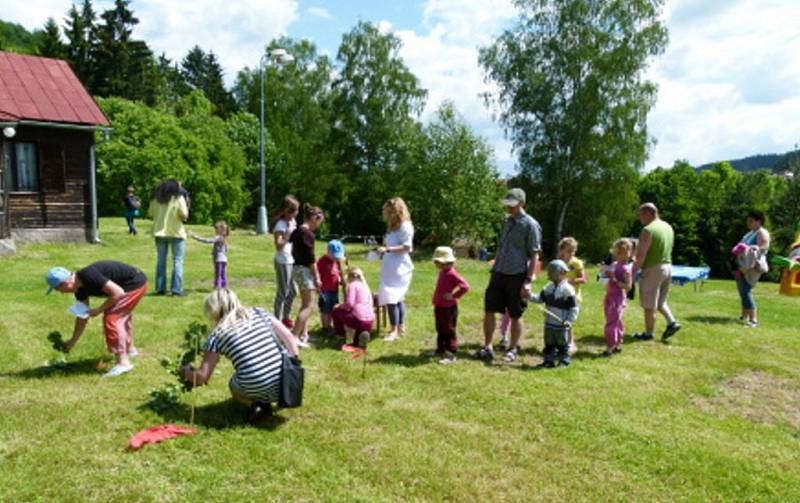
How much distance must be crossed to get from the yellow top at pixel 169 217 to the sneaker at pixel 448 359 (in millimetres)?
5332

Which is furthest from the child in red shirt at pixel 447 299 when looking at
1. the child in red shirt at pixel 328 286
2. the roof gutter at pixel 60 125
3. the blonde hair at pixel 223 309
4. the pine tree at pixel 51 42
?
the pine tree at pixel 51 42

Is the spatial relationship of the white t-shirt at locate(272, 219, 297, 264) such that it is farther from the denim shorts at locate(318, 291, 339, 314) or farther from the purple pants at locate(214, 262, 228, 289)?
the purple pants at locate(214, 262, 228, 289)

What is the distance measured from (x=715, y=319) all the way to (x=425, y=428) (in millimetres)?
7458

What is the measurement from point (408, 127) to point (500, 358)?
95.8 feet

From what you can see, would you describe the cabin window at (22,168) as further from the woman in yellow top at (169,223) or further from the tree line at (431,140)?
the tree line at (431,140)

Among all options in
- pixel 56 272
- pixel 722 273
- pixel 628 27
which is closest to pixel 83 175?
pixel 56 272

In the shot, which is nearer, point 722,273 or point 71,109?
point 71,109

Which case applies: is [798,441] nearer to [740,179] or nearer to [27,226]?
[27,226]

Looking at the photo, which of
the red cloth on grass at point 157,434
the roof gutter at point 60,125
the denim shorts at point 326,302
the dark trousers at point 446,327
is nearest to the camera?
the red cloth on grass at point 157,434

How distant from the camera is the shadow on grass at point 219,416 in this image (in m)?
5.06

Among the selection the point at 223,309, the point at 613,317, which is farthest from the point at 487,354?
the point at 223,309

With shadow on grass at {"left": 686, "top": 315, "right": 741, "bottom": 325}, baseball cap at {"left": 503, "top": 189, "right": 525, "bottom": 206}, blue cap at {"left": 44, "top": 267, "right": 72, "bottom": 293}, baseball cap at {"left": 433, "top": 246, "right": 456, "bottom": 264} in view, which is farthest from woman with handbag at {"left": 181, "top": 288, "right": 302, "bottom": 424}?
shadow on grass at {"left": 686, "top": 315, "right": 741, "bottom": 325}

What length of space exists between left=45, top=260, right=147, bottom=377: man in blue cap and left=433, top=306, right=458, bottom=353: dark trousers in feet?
10.7

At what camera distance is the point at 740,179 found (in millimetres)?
50125
